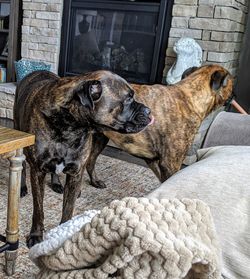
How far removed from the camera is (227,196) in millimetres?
708

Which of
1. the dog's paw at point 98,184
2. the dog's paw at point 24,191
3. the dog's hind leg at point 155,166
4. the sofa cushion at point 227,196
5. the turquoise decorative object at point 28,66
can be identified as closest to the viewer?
the sofa cushion at point 227,196

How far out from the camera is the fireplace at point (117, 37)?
3.09m

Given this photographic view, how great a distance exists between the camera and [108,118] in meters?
1.33

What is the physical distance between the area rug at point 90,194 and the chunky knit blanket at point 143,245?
0.90 m

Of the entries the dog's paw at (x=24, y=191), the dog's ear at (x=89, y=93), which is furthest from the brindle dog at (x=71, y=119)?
the dog's paw at (x=24, y=191)

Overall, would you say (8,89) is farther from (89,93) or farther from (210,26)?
(89,93)

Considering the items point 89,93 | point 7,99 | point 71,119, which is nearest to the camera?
point 89,93

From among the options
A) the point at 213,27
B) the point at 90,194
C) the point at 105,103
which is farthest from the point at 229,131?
the point at 213,27

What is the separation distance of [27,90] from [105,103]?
572mm

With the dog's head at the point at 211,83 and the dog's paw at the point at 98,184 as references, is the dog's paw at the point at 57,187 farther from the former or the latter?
the dog's head at the point at 211,83

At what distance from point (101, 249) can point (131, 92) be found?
2.97 ft

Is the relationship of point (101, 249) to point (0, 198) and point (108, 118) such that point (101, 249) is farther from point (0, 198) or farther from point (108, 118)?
point (0, 198)

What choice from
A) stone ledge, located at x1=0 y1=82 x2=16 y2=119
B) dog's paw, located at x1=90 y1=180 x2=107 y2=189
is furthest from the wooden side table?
stone ledge, located at x1=0 y1=82 x2=16 y2=119

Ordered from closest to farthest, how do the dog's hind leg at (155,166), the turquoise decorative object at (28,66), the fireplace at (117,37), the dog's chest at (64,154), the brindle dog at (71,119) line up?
the brindle dog at (71,119)
the dog's chest at (64,154)
the dog's hind leg at (155,166)
the fireplace at (117,37)
the turquoise decorative object at (28,66)
